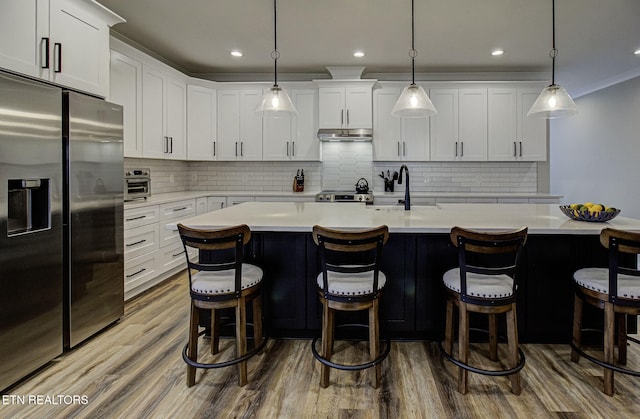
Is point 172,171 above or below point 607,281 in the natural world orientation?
above

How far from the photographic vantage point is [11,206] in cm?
217

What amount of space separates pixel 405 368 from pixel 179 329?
5.76 ft

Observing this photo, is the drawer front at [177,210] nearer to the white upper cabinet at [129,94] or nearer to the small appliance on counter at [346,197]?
the white upper cabinet at [129,94]

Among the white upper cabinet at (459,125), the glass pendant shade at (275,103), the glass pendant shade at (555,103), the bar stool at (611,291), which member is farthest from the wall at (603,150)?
the glass pendant shade at (275,103)

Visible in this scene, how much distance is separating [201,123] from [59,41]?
8.86ft

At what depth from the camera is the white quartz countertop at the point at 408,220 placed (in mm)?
2238

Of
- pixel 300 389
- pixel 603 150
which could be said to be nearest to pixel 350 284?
pixel 300 389

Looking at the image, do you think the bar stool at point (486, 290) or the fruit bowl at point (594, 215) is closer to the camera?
the bar stool at point (486, 290)

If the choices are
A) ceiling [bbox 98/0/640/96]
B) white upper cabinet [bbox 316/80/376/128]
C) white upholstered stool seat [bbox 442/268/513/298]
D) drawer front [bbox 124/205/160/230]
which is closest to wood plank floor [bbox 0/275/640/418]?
white upholstered stool seat [bbox 442/268/513/298]

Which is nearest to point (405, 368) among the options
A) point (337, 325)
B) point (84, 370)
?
point (337, 325)

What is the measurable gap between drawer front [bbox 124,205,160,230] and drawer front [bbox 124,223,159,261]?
46mm

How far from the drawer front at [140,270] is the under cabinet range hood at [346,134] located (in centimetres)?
255

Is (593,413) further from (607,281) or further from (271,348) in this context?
(271,348)
